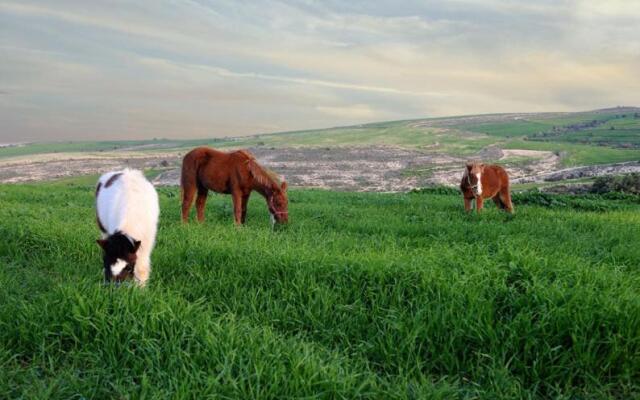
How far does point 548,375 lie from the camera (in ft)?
13.3

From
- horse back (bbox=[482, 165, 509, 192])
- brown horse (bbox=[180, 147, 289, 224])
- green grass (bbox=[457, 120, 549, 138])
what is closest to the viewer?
brown horse (bbox=[180, 147, 289, 224])

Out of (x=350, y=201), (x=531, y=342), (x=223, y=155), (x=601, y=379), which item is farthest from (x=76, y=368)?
(x=350, y=201)

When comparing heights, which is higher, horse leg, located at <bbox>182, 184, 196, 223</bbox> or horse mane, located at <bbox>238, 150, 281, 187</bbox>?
horse mane, located at <bbox>238, 150, 281, 187</bbox>

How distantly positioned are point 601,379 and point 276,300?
360cm

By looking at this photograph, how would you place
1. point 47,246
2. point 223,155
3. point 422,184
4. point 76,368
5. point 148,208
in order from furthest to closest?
point 422,184 → point 223,155 → point 47,246 → point 148,208 → point 76,368

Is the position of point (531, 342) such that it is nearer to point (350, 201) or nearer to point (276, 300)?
point (276, 300)

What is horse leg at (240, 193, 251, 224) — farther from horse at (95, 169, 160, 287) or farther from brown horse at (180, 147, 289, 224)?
horse at (95, 169, 160, 287)

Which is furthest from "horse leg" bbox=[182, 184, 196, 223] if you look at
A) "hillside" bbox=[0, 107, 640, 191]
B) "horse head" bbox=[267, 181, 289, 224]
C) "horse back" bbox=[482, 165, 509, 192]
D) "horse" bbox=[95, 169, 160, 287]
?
"hillside" bbox=[0, 107, 640, 191]

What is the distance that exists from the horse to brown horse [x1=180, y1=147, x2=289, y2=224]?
3571 mm

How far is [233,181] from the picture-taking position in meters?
11.3

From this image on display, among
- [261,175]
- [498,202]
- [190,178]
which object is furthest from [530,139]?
[190,178]

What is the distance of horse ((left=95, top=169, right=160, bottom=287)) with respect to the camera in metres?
5.30

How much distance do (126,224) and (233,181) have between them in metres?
5.35

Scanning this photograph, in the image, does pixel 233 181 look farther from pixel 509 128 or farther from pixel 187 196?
pixel 509 128
